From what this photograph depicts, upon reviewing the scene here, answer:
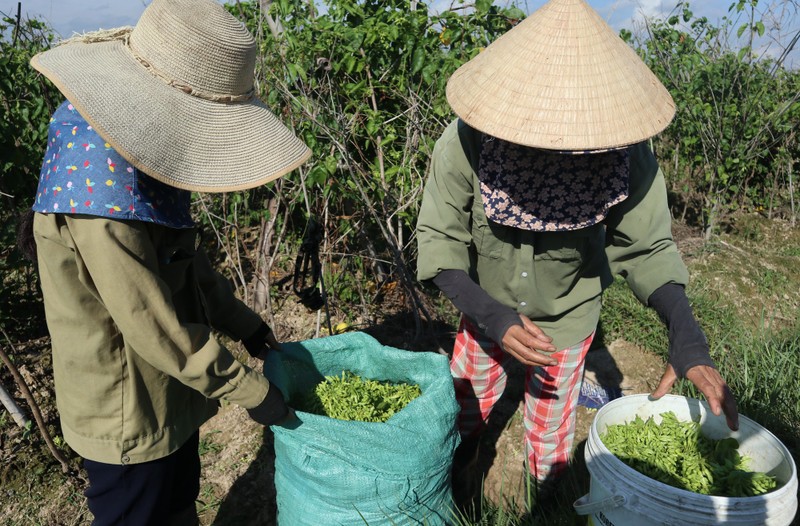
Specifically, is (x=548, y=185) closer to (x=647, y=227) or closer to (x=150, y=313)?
(x=647, y=227)

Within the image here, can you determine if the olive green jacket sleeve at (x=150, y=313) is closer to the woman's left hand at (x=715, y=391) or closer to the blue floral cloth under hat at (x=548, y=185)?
the blue floral cloth under hat at (x=548, y=185)

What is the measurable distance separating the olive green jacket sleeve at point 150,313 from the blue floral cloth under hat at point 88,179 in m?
0.04

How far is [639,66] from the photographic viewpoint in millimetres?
1696

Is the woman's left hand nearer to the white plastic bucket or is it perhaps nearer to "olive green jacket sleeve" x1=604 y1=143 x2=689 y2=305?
the white plastic bucket

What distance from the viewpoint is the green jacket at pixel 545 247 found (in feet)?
6.21

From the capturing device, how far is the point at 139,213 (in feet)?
4.39

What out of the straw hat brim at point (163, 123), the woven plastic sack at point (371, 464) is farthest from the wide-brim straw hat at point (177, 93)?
the woven plastic sack at point (371, 464)

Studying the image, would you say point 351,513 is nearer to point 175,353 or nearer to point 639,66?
point 175,353

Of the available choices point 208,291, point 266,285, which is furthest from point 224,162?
point 266,285

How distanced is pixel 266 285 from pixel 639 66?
223 centimetres

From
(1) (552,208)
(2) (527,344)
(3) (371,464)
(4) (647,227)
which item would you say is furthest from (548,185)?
(3) (371,464)

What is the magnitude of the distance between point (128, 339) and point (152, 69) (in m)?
0.63

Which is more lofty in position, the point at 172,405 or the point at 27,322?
the point at 172,405

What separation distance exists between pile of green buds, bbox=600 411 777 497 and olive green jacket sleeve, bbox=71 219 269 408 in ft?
3.60
